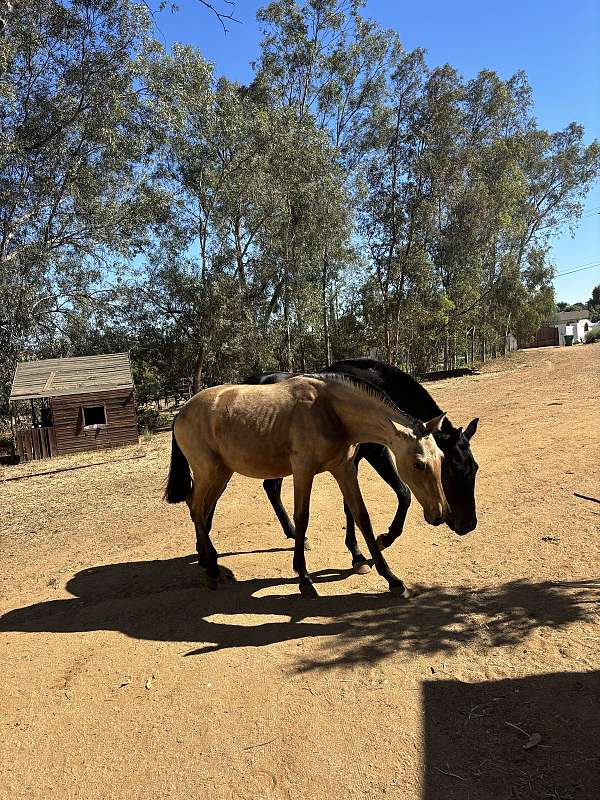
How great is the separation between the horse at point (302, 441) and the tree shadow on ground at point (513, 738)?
4.39 feet

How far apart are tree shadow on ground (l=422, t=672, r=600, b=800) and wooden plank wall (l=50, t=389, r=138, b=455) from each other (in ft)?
56.2

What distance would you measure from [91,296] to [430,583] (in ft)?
74.0

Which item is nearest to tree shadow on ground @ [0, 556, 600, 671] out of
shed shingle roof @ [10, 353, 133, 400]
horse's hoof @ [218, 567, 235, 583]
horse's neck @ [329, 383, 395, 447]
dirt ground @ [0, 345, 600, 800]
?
dirt ground @ [0, 345, 600, 800]

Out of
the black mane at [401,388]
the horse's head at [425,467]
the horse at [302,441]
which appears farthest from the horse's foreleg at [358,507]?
the black mane at [401,388]

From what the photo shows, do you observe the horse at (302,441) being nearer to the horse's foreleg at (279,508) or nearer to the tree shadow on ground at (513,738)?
the horse's foreleg at (279,508)

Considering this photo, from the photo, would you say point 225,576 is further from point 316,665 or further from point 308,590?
point 316,665

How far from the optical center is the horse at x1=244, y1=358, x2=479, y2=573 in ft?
14.0

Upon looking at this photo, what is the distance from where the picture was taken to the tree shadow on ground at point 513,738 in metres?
2.27

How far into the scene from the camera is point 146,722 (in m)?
3.03

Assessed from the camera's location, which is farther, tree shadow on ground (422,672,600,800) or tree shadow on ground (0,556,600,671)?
tree shadow on ground (0,556,600,671)

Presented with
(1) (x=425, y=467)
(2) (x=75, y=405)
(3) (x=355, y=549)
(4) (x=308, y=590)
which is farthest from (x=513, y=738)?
(2) (x=75, y=405)

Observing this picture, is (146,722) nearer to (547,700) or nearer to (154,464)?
(547,700)

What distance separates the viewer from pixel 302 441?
459 centimetres

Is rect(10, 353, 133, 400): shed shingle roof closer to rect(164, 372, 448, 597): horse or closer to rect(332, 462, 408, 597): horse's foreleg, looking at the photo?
rect(164, 372, 448, 597): horse
